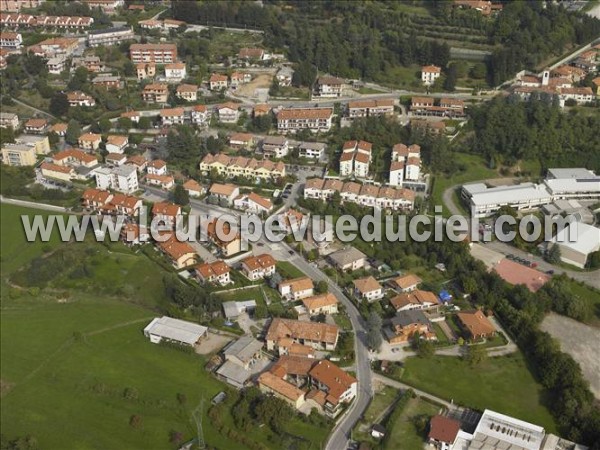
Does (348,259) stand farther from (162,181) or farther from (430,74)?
(430,74)

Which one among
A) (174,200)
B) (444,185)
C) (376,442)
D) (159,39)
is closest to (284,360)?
(376,442)

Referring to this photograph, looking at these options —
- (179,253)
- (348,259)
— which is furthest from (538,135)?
(179,253)

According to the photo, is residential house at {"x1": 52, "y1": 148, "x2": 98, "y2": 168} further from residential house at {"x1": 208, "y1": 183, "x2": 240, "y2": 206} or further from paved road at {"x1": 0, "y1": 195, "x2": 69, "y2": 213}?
residential house at {"x1": 208, "y1": 183, "x2": 240, "y2": 206}

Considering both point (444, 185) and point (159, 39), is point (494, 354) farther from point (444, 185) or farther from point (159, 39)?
point (159, 39)

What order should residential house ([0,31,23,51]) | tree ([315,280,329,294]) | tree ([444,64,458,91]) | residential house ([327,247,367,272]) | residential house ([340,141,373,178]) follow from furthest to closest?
residential house ([0,31,23,51]) < tree ([444,64,458,91]) < residential house ([340,141,373,178]) < residential house ([327,247,367,272]) < tree ([315,280,329,294])

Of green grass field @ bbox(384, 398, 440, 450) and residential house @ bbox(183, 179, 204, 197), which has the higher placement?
residential house @ bbox(183, 179, 204, 197)

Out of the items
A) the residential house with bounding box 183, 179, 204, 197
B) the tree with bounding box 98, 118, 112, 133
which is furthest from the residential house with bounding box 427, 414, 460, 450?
the tree with bounding box 98, 118, 112, 133

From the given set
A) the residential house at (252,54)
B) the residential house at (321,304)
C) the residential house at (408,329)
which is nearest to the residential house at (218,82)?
the residential house at (252,54)
